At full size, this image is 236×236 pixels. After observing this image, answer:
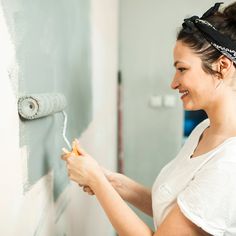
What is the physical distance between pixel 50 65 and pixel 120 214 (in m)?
0.44

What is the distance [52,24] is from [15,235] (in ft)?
1.75

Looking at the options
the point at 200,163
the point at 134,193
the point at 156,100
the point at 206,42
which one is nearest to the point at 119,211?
the point at 200,163

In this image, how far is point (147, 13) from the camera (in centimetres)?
245

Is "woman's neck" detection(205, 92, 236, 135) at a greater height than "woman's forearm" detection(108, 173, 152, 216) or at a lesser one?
greater

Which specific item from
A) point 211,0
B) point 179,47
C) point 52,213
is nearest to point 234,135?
point 179,47

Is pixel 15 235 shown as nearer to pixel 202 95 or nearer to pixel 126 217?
pixel 126 217

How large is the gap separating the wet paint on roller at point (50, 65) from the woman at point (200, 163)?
0.33 feet

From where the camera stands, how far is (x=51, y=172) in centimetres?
92

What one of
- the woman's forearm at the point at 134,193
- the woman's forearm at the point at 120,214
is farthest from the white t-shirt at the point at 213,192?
the woman's forearm at the point at 134,193

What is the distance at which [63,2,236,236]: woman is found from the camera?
2.70ft

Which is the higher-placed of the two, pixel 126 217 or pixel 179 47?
pixel 179 47

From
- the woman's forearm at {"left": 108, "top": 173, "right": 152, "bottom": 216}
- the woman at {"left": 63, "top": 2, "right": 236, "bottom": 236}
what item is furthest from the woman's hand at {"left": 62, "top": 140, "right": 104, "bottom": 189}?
the woman's forearm at {"left": 108, "top": 173, "right": 152, "bottom": 216}

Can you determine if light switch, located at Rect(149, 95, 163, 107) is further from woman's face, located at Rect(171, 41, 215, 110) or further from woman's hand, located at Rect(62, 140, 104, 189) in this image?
woman's hand, located at Rect(62, 140, 104, 189)

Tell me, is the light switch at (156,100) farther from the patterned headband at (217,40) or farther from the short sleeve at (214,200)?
the short sleeve at (214,200)
